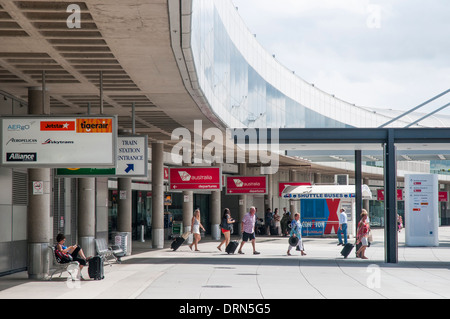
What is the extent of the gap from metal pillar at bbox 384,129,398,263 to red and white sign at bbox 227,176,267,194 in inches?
723

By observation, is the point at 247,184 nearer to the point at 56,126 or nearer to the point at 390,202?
the point at 390,202

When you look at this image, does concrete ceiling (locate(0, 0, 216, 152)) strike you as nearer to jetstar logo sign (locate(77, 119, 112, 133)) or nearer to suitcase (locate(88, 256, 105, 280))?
jetstar logo sign (locate(77, 119, 112, 133))

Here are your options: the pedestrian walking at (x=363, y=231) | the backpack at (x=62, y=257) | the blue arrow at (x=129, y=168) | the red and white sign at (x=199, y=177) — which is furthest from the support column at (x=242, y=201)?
the backpack at (x=62, y=257)

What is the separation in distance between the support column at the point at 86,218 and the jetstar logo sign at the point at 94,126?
7880 millimetres

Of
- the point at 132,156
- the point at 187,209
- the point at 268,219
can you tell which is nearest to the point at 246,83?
the point at 187,209

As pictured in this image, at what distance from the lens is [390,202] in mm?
21203

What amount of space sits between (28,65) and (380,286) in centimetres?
838

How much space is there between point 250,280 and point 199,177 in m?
15.3

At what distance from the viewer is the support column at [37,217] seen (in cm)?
1709

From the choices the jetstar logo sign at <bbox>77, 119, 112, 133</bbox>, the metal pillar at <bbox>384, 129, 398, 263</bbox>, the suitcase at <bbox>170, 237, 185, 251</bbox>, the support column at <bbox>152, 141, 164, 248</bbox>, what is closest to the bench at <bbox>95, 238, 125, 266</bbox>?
the jetstar logo sign at <bbox>77, 119, 112, 133</bbox>

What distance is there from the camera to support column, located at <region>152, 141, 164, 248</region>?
29.6 m

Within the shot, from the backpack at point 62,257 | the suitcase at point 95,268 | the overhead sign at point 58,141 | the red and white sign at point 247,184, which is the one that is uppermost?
the overhead sign at point 58,141

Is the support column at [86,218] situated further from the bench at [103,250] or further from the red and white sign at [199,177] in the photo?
the red and white sign at [199,177]
